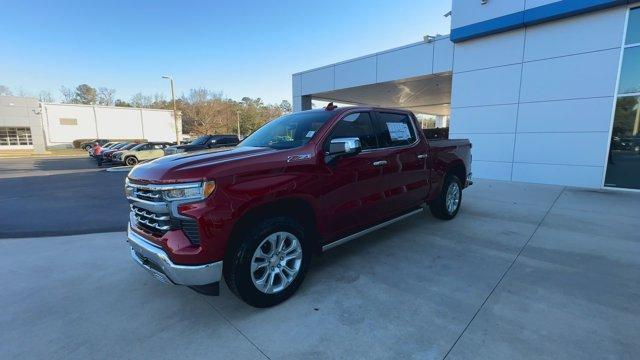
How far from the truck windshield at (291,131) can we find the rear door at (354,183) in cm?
25

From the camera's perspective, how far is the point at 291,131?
380 centimetres

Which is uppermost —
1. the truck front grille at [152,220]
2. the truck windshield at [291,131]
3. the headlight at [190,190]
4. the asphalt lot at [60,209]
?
the truck windshield at [291,131]

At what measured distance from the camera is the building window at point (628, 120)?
828 centimetres

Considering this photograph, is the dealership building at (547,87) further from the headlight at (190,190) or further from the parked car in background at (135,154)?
the parked car in background at (135,154)

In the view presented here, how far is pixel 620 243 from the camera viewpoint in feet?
14.9

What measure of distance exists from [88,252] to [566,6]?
491 inches

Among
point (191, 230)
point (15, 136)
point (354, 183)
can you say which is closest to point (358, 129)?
point (354, 183)

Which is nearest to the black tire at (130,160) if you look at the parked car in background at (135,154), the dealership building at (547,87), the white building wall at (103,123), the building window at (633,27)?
the parked car in background at (135,154)

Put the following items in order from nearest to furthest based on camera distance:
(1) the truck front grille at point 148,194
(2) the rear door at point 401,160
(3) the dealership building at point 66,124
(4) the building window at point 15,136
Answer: (1) the truck front grille at point 148,194 < (2) the rear door at point 401,160 < (3) the dealership building at point 66,124 < (4) the building window at point 15,136

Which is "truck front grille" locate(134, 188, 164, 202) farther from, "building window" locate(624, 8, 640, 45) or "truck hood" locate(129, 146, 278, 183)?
"building window" locate(624, 8, 640, 45)

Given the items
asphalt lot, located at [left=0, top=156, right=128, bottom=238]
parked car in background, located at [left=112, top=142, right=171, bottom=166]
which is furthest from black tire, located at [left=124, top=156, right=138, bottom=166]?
asphalt lot, located at [left=0, top=156, right=128, bottom=238]

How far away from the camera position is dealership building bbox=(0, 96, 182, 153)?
3753 centimetres

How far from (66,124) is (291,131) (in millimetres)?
52285

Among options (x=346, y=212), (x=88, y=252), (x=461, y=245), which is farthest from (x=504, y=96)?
(x=88, y=252)
